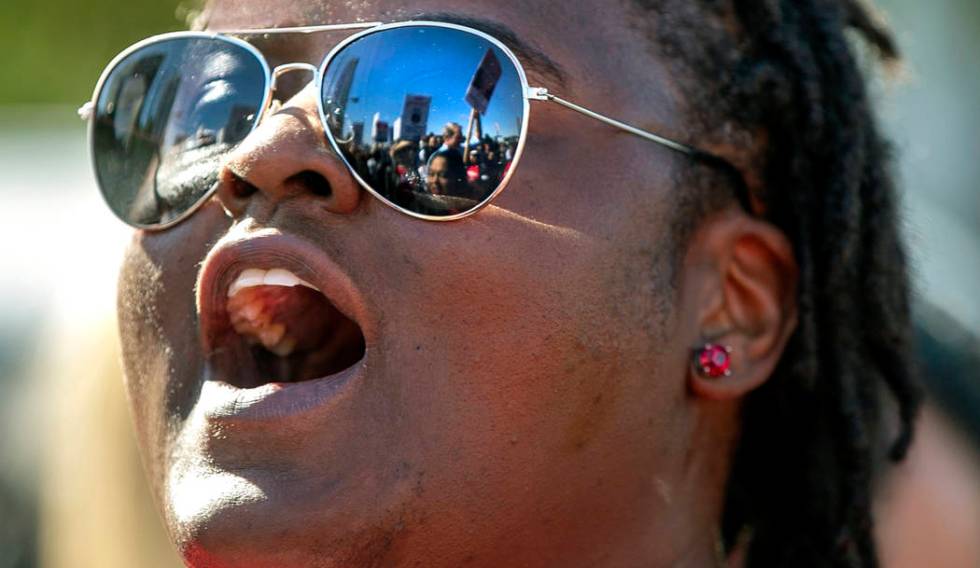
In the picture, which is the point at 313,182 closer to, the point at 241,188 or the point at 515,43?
the point at 241,188

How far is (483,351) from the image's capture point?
253cm

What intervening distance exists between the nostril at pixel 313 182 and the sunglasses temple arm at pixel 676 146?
1.40 feet

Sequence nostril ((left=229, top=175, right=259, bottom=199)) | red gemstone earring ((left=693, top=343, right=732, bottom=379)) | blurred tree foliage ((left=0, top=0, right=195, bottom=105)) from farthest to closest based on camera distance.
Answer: blurred tree foliage ((left=0, top=0, right=195, bottom=105)), red gemstone earring ((left=693, top=343, right=732, bottom=379)), nostril ((left=229, top=175, right=259, bottom=199))

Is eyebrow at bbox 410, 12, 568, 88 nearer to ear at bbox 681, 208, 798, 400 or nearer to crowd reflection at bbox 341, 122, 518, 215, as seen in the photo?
crowd reflection at bbox 341, 122, 518, 215

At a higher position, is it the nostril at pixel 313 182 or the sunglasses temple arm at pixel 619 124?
the sunglasses temple arm at pixel 619 124

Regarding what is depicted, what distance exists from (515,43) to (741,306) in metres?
0.80

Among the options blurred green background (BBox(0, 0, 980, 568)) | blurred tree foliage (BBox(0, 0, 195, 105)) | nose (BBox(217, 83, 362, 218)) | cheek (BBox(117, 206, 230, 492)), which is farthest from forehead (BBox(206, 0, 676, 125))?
blurred tree foliage (BBox(0, 0, 195, 105))

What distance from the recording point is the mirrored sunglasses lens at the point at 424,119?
2.52 metres

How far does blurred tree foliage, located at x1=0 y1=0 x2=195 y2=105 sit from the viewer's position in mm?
8836

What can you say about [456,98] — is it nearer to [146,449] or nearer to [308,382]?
[308,382]

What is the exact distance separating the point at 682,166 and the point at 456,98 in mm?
566

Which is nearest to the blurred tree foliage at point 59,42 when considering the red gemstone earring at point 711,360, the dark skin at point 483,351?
the dark skin at point 483,351

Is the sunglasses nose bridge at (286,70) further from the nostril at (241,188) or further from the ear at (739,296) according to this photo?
the ear at (739,296)

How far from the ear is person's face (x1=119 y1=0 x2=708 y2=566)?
10 centimetres
